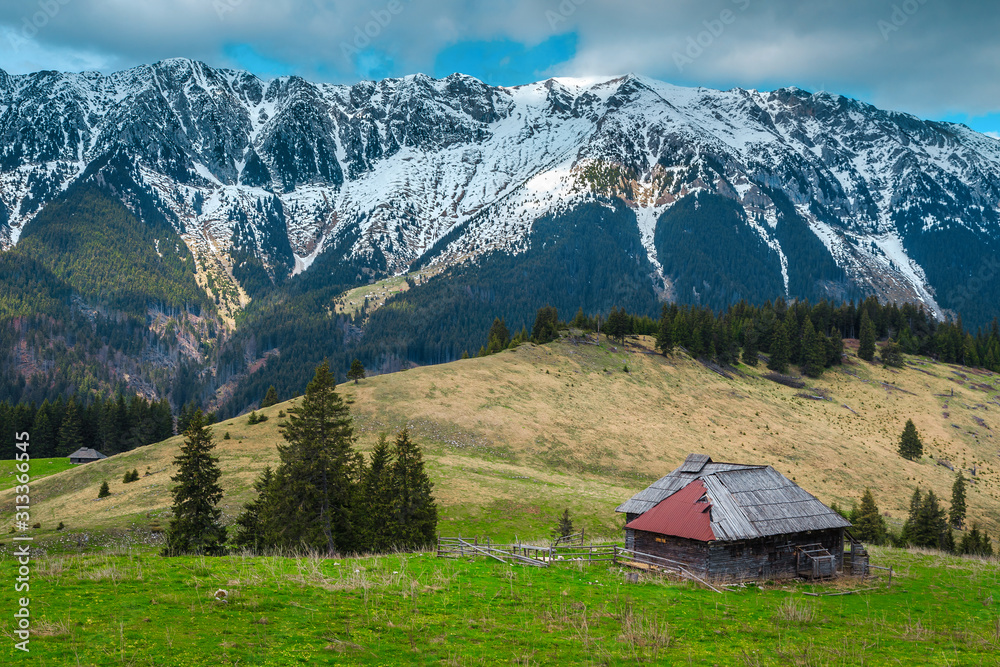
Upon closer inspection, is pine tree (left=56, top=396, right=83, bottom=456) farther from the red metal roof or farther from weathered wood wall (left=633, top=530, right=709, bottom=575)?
the red metal roof

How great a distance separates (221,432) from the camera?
70688mm

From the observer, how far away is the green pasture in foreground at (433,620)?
1410 cm

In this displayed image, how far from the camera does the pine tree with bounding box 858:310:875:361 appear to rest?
133 metres

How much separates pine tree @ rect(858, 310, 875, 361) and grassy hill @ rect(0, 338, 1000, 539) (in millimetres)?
5876

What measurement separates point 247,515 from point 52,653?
28.8 meters

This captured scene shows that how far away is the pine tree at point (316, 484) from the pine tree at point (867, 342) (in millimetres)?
130050

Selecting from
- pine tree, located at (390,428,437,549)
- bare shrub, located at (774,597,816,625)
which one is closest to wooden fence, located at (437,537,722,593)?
pine tree, located at (390,428,437,549)

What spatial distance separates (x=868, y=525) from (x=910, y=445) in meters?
43.6

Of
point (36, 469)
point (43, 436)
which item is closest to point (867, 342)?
point (36, 469)

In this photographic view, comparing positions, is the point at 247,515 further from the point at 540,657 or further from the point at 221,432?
the point at 221,432

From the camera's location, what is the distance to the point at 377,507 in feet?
129

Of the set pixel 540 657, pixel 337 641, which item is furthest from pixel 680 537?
pixel 337 641

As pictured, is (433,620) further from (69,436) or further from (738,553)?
(69,436)

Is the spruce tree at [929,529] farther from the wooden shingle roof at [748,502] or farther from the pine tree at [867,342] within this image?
the pine tree at [867,342]
